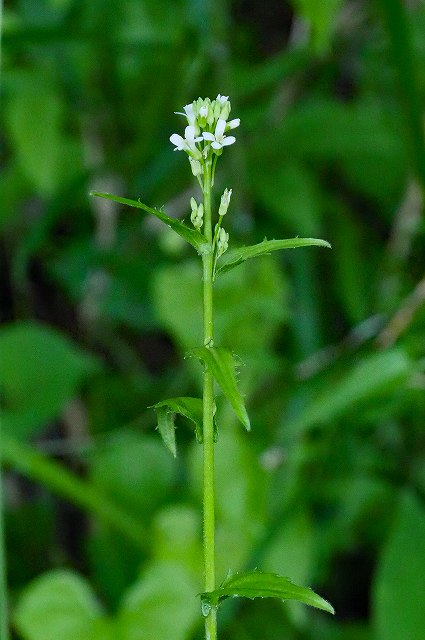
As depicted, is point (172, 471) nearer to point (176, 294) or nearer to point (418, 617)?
point (176, 294)

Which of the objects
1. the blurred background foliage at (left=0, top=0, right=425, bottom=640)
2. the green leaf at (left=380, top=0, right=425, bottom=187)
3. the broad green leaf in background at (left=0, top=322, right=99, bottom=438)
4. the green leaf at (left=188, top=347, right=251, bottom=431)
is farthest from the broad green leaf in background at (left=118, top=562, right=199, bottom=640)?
the green leaf at (left=188, top=347, right=251, bottom=431)

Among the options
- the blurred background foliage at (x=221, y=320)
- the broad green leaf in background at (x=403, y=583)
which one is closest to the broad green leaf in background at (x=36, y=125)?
the blurred background foliage at (x=221, y=320)

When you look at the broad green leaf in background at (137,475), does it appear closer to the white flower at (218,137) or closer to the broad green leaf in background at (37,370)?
the broad green leaf in background at (37,370)

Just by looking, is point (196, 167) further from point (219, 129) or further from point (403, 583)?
point (403, 583)

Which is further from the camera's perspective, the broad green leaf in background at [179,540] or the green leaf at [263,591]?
the broad green leaf in background at [179,540]

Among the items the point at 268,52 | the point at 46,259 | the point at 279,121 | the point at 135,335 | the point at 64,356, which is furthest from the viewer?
the point at 268,52

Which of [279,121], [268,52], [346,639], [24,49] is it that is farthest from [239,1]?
[346,639]

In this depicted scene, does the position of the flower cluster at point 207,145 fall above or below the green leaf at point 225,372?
above

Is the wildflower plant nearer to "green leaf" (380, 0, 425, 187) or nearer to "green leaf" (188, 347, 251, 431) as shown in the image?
"green leaf" (188, 347, 251, 431)

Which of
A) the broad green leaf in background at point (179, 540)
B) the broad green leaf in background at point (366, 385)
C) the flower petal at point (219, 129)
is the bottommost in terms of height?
the broad green leaf in background at point (179, 540)
